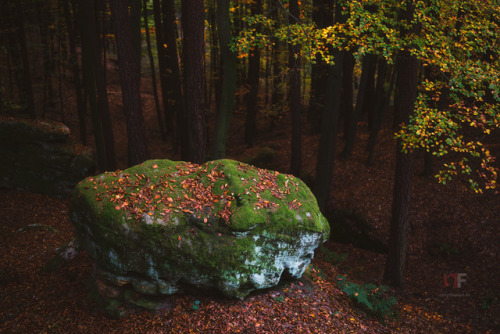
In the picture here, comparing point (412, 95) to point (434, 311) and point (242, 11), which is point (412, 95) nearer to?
point (434, 311)

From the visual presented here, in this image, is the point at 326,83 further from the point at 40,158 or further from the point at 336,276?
the point at 40,158

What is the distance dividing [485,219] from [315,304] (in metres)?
7.97

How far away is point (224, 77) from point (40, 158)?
709 cm

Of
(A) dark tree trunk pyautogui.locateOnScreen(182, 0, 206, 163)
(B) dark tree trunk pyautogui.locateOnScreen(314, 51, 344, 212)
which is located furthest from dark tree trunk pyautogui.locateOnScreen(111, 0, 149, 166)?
(B) dark tree trunk pyautogui.locateOnScreen(314, 51, 344, 212)

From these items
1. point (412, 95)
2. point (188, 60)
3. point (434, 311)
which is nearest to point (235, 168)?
point (188, 60)

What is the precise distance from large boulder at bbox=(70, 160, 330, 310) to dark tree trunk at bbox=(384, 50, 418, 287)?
3.64 m

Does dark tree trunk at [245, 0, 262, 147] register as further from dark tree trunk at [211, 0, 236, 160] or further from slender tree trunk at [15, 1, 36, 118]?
slender tree trunk at [15, 1, 36, 118]

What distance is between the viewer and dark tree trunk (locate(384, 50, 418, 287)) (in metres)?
7.91

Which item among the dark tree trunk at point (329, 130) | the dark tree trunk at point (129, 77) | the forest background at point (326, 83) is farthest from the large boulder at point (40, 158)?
the dark tree trunk at point (329, 130)

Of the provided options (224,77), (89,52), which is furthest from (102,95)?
(224,77)

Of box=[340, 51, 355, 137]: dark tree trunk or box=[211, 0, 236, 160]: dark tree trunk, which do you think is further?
box=[340, 51, 355, 137]: dark tree trunk

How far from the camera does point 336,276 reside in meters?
8.43

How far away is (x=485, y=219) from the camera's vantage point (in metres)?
10.4

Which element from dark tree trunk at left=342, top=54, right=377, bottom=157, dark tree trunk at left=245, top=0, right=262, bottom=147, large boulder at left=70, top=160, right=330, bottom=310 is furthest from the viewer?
dark tree trunk at left=245, top=0, right=262, bottom=147
